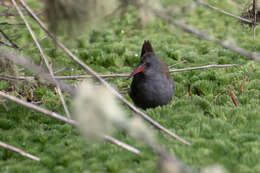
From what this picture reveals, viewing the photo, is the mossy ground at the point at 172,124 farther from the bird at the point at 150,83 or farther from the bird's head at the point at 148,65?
the bird's head at the point at 148,65

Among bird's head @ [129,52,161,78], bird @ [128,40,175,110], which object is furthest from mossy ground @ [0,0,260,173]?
bird's head @ [129,52,161,78]

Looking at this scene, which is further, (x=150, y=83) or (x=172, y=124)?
(x=150, y=83)

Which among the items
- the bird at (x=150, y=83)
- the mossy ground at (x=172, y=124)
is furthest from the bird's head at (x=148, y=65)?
the mossy ground at (x=172, y=124)

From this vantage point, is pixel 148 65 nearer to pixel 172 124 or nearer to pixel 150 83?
pixel 150 83

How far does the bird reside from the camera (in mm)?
5410

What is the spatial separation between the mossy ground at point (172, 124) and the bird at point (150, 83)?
219 millimetres

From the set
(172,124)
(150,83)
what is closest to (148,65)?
(150,83)

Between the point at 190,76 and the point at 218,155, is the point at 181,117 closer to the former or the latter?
the point at 218,155

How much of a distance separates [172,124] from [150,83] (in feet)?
2.55

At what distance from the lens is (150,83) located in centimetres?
543

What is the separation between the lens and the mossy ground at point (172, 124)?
3.88 m

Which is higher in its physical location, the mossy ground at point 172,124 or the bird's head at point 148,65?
the bird's head at point 148,65

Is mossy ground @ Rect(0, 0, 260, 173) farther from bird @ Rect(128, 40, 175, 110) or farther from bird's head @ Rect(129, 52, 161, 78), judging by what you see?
bird's head @ Rect(129, 52, 161, 78)

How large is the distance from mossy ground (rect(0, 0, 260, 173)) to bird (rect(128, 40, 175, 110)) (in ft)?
0.72
